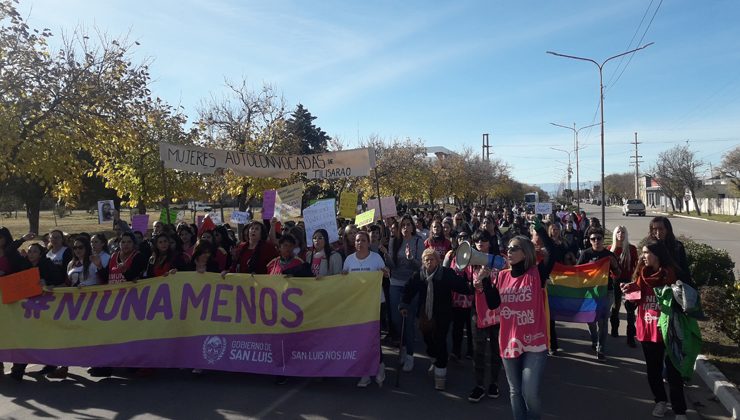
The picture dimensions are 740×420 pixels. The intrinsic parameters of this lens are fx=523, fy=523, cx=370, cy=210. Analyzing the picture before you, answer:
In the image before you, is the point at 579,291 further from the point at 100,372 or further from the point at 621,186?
the point at 621,186

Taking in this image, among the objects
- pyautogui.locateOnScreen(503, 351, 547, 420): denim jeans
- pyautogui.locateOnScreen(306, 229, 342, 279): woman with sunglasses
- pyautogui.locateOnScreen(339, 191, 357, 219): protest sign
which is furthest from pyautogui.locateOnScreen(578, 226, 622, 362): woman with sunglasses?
pyautogui.locateOnScreen(339, 191, 357, 219): protest sign

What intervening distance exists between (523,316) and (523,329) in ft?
0.35

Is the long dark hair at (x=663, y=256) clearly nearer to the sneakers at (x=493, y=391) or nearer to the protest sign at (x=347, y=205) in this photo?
the sneakers at (x=493, y=391)

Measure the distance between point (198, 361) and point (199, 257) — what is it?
4.15 feet

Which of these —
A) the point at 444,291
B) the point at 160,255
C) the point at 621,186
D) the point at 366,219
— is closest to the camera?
the point at 444,291

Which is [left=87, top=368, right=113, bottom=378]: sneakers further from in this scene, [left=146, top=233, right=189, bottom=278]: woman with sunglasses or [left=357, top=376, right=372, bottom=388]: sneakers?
[left=357, top=376, right=372, bottom=388]: sneakers

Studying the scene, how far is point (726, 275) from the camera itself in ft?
32.3

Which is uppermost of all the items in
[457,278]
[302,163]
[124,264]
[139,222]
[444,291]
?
[302,163]

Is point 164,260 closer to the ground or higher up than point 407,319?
higher up

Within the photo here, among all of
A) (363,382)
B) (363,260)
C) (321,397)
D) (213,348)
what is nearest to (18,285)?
(213,348)

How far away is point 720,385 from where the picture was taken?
5430mm

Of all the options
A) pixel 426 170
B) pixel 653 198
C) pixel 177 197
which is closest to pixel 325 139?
pixel 426 170

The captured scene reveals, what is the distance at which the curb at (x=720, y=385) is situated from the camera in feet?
16.4

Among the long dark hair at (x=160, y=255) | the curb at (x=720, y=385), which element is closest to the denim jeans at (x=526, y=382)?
the curb at (x=720, y=385)
